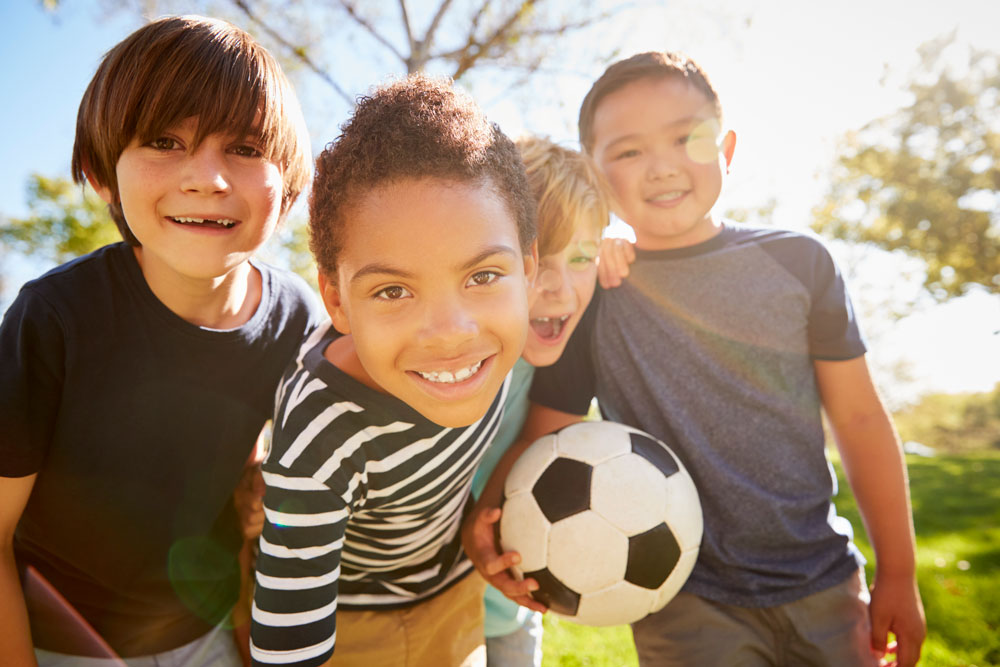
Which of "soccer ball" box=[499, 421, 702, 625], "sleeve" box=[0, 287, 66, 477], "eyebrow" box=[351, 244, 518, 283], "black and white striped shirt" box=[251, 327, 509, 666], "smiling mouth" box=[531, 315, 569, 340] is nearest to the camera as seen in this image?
"eyebrow" box=[351, 244, 518, 283]

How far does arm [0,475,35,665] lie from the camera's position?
6.04 ft

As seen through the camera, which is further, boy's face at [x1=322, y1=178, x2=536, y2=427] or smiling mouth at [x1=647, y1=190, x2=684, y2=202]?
smiling mouth at [x1=647, y1=190, x2=684, y2=202]

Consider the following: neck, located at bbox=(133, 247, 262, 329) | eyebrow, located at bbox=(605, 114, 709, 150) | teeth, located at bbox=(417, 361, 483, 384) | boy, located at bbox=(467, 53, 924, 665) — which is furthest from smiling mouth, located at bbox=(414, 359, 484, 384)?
eyebrow, located at bbox=(605, 114, 709, 150)

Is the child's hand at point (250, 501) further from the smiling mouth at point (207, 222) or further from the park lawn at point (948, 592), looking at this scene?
the park lawn at point (948, 592)

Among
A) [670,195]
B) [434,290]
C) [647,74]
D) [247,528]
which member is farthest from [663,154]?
[247,528]

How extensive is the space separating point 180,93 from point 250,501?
1.58 meters

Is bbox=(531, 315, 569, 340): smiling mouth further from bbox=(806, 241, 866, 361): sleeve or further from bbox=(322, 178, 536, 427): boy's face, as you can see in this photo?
bbox=(806, 241, 866, 361): sleeve

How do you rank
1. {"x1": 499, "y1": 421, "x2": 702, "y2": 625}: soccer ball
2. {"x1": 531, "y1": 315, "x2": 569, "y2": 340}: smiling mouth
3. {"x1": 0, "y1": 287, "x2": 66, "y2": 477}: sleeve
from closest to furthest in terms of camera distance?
{"x1": 0, "y1": 287, "x2": 66, "y2": 477}: sleeve, {"x1": 499, "y1": 421, "x2": 702, "y2": 625}: soccer ball, {"x1": 531, "y1": 315, "x2": 569, "y2": 340}: smiling mouth

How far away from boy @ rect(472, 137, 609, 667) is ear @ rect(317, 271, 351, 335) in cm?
83

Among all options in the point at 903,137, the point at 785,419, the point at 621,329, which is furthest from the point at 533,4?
the point at 903,137

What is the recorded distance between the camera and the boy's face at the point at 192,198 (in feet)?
6.16

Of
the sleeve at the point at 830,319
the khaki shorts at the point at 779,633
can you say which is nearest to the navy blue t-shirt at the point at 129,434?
the khaki shorts at the point at 779,633

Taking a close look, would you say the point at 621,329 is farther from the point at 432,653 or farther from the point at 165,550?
the point at 165,550

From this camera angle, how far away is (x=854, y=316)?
8.14 feet
